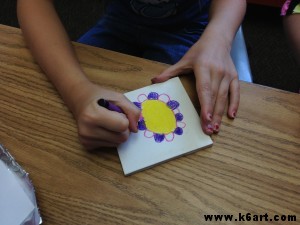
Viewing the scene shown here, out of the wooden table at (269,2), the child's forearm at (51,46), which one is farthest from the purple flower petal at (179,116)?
the wooden table at (269,2)

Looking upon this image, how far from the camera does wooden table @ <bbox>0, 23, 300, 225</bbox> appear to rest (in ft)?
1.56

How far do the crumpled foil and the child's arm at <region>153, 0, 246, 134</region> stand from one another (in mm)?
277

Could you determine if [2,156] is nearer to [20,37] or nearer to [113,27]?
[20,37]

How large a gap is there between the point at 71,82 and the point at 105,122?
127 millimetres

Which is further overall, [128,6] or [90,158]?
[128,6]

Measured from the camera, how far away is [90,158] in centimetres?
53

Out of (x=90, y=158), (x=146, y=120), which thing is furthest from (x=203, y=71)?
(x=90, y=158)

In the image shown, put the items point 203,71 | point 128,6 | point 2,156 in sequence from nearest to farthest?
point 2,156, point 203,71, point 128,6

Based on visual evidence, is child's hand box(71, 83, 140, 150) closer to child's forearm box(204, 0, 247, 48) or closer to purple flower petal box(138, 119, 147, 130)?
purple flower petal box(138, 119, 147, 130)

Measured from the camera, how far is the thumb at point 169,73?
60 cm

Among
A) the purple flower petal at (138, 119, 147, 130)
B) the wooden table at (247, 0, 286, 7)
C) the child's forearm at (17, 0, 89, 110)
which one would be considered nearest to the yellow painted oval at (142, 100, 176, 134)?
the purple flower petal at (138, 119, 147, 130)

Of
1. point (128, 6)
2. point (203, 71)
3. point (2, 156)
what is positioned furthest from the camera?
point (128, 6)

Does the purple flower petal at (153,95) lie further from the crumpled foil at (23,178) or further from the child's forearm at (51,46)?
the crumpled foil at (23,178)

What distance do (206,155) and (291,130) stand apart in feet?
0.50
